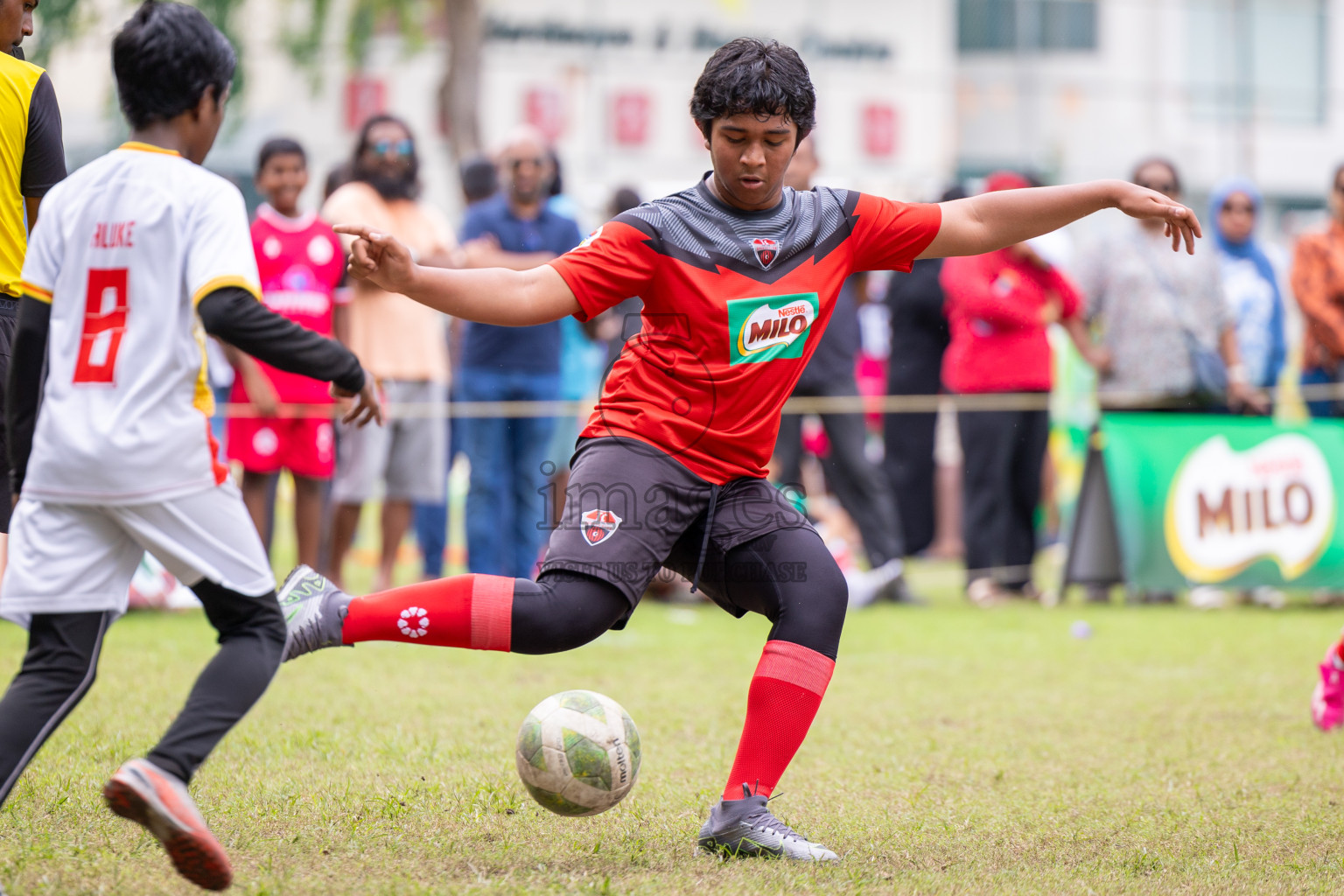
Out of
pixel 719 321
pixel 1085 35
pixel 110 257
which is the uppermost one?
pixel 1085 35

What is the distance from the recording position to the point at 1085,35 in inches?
1112

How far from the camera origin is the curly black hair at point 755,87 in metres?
3.52

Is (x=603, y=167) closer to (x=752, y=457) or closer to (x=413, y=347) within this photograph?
(x=413, y=347)

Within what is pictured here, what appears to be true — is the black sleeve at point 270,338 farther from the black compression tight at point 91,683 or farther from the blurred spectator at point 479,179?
the blurred spectator at point 479,179

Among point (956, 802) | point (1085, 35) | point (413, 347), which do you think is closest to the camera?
point (956, 802)

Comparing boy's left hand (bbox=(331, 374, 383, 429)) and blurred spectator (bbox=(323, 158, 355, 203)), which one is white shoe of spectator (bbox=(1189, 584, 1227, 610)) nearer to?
blurred spectator (bbox=(323, 158, 355, 203))

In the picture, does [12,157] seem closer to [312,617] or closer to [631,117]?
[312,617]

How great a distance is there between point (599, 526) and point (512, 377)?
198 inches

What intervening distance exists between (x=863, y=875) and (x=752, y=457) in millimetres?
1037

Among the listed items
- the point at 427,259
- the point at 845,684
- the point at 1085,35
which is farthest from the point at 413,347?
the point at 1085,35

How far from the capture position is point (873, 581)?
29.3ft

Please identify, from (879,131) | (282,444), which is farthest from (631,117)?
(282,444)

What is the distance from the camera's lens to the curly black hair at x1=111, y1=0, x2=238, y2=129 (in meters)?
2.97

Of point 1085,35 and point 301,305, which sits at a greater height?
point 1085,35
